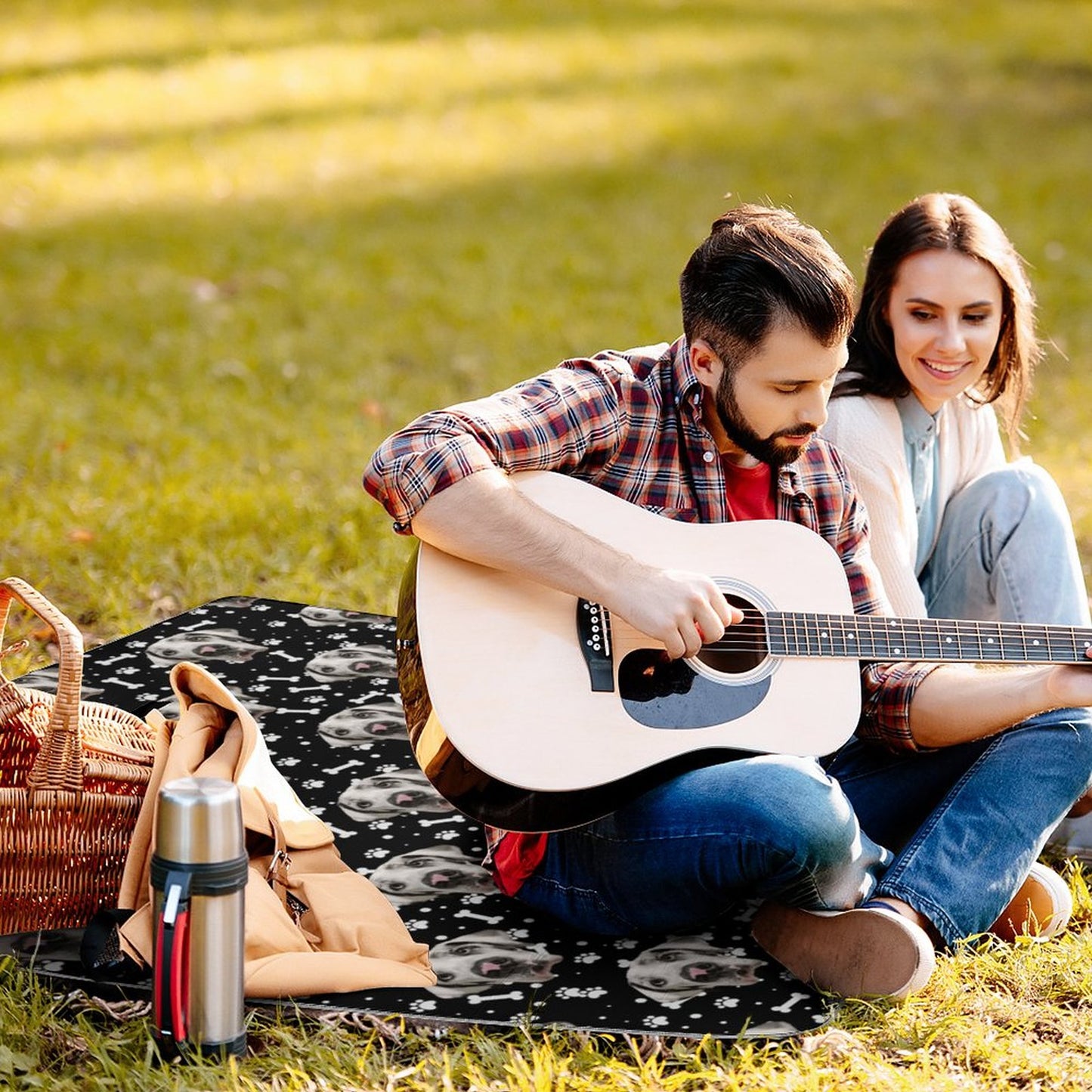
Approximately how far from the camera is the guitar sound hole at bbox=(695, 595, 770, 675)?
2871 millimetres

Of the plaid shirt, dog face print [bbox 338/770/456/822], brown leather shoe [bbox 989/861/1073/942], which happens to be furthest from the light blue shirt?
dog face print [bbox 338/770/456/822]

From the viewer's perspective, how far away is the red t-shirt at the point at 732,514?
2.98 m

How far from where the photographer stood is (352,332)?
7387 millimetres

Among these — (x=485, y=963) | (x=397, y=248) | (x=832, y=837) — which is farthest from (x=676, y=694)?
(x=397, y=248)

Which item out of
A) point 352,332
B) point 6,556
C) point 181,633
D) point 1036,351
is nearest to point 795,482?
point 1036,351

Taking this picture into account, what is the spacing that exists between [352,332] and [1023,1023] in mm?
5249

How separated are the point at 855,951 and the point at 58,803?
1.39 m

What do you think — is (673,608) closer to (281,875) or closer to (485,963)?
(485,963)

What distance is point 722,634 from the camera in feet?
9.16

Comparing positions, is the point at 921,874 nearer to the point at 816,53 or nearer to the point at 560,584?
A: the point at 560,584

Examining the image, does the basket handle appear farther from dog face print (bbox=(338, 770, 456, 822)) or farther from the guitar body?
dog face print (bbox=(338, 770, 456, 822))

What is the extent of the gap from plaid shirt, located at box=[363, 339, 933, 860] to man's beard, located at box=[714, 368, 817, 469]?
6cm

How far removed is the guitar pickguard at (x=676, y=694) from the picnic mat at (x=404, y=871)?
0.45 m

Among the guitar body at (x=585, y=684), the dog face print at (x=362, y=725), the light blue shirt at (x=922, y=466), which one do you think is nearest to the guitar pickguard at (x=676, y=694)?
the guitar body at (x=585, y=684)
